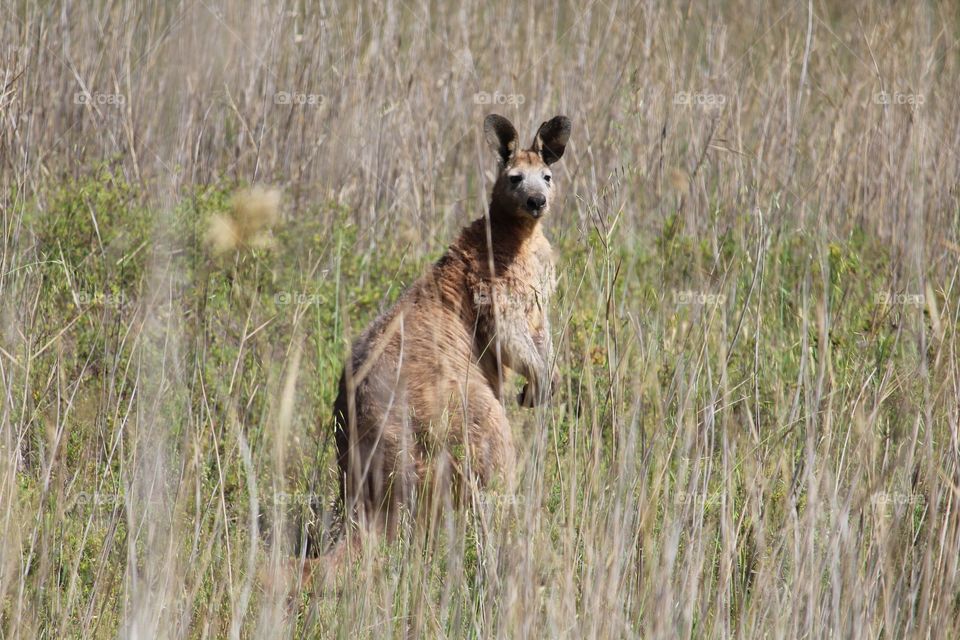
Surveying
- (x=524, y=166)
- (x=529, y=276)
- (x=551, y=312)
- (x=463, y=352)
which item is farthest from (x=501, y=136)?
(x=551, y=312)

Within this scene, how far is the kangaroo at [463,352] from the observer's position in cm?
351

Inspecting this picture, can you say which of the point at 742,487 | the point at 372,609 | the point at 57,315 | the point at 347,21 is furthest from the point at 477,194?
the point at 372,609

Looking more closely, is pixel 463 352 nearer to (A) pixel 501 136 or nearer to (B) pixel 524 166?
(B) pixel 524 166

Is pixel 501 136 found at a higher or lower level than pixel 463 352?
higher

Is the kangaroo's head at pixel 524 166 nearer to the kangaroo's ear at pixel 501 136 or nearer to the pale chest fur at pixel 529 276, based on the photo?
the kangaroo's ear at pixel 501 136

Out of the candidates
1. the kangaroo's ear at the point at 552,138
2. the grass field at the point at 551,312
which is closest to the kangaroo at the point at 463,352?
the kangaroo's ear at the point at 552,138

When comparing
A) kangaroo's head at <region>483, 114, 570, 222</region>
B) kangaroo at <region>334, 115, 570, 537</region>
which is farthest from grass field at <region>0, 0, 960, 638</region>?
kangaroo's head at <region>483, 114, 570, 222</region>

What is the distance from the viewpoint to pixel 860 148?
5.78 m

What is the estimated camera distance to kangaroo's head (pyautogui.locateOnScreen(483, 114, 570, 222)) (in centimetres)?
468

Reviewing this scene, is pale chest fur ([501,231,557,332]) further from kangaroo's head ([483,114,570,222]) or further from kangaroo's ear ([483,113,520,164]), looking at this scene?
kangaroo's ear ([483,113,520,164])

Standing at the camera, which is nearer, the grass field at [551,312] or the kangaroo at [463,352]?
the grass field at [551,312]

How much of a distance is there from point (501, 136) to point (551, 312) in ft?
5.38

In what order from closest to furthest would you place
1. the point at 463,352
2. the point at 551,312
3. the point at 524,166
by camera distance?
the point at 551,312, the point at 463,352, the point at 524,166

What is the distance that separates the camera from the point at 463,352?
14.2 feet
